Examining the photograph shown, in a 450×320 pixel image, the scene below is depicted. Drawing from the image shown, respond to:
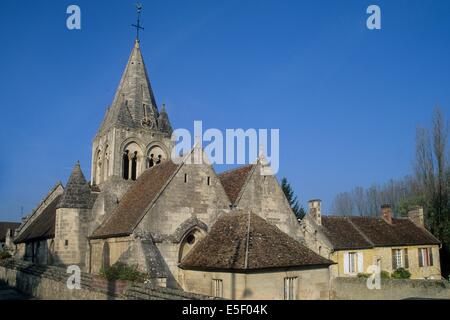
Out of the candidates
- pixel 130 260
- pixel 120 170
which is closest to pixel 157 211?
pixel 130 260

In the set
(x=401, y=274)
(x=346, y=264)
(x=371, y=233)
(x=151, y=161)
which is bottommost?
(x=401, y=274)

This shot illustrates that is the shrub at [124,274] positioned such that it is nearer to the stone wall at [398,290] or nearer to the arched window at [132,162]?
the stone wall at [398,290]

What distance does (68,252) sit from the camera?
22.6 metres

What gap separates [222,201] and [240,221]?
245cm

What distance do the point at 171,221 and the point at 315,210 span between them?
15.0 metres

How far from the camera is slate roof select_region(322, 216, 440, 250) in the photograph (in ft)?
98.9

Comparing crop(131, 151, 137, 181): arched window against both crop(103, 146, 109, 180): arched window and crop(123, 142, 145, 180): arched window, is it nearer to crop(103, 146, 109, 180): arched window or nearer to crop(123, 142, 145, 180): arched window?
crop(123, 142, 145, 180): arched window

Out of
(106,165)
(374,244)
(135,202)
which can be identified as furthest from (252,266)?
(374,244)

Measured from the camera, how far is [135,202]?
864 inches

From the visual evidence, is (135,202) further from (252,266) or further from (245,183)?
(252,266)

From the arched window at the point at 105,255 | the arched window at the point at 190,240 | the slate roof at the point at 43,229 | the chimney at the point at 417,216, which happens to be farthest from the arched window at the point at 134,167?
the chimney at the point at 417,216

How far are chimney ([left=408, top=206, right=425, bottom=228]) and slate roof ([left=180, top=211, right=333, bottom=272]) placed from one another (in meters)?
21.5

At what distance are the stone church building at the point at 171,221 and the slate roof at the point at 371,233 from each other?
8.07 m
